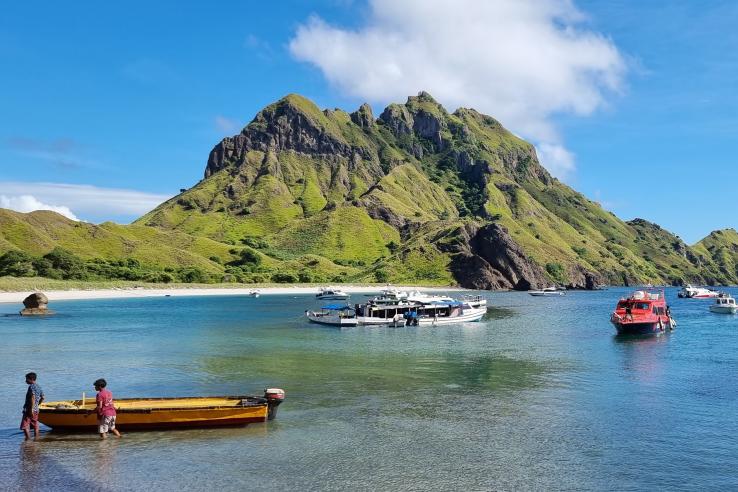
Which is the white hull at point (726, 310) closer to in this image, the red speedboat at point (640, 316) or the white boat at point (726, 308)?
the white boat at point (726, 308)

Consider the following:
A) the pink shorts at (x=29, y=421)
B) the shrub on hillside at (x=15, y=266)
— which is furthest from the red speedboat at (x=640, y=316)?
the shrub on hillside at (x=15, y=266)

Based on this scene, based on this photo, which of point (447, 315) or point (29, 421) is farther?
point (447, 315)

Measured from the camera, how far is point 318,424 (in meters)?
37.3

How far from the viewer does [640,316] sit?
93.7 meters

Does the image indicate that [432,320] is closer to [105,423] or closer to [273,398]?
[273,398]

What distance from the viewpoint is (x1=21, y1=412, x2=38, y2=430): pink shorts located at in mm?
33531

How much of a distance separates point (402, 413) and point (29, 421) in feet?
75.2

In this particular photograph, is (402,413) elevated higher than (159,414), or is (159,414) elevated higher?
(159,414)

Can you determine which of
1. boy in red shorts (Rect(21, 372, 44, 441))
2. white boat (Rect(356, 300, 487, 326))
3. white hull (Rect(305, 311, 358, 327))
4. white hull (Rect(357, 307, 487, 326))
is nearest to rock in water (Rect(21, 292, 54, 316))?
white hull (Rect(305, 311, 358, 327))

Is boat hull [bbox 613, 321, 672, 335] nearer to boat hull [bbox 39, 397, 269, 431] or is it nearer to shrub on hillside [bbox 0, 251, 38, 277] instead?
boat hull [bbox 39, 397, 269, 431]

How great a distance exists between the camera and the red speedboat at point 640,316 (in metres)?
92.0

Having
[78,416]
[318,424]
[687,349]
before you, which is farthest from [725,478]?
[687,349]

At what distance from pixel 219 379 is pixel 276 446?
21356 mm

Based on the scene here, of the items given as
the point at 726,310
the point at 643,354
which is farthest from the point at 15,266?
the point at 726,310
